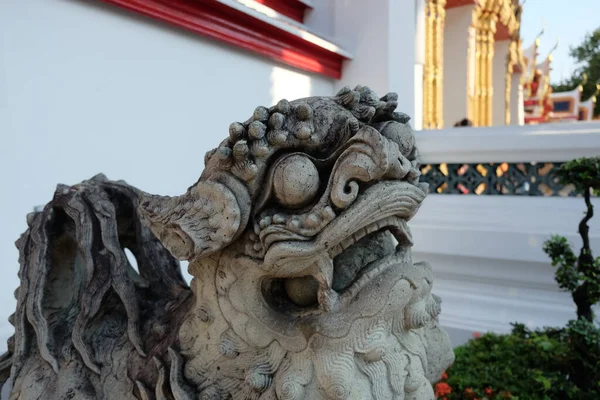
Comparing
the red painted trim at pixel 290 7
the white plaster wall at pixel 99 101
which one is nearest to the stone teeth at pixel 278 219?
the white plaster wall at pixel 99 101

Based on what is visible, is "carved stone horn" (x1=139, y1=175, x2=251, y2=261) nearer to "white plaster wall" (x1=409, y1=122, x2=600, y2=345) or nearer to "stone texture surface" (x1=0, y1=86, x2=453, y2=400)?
"stone texture surface" (x1=0, y1=86, x2=453, y2=400)

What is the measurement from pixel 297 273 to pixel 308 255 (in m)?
0.04

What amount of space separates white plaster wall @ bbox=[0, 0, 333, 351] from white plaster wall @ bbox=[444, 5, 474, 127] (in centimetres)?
323

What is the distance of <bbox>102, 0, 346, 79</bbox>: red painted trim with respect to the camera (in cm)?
159

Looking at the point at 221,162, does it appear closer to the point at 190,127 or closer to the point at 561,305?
the point at 190,127

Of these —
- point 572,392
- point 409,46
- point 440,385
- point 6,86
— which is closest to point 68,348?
point 6,86

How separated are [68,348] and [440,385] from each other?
0.93m

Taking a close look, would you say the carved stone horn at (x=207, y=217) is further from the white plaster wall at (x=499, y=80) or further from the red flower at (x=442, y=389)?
the white plaster wall at (x=499, y=80)

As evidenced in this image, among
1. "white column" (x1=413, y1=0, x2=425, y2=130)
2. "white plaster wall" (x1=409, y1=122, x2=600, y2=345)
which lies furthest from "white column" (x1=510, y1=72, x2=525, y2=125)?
"white plaster wall" (x1=409, y1=122, x2=600, y2=345)

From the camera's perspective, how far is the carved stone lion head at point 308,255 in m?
0.56

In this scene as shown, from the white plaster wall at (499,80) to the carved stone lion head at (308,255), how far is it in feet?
19.3

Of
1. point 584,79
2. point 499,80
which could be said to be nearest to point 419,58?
point 499,80

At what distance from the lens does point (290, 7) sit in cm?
255

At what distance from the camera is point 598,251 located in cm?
170
